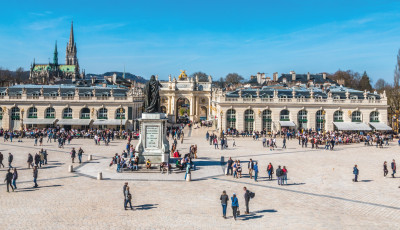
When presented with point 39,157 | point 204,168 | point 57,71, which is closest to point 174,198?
point 204,168

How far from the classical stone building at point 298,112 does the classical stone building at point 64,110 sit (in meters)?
A: 15.7

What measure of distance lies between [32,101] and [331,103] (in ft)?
155

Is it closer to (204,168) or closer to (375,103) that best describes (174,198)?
(204,168)

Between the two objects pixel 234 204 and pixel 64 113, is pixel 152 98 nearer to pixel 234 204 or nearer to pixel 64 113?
pixel 234 204

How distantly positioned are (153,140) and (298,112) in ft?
113

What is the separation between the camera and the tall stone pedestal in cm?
2495

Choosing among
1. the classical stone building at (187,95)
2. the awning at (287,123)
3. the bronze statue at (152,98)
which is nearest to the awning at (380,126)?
the awning at (287,123)

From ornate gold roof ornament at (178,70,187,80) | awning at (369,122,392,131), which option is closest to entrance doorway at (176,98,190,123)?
ornate gold roof ornament at (178,70,187,80)

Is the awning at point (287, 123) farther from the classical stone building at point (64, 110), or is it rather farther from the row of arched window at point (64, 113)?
the row of arched window at point (64, 113)

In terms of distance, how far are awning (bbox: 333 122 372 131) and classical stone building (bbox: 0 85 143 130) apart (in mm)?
31620

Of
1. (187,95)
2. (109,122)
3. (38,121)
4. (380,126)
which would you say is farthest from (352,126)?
(38,121)

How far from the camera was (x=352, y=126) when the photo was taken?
2069 inches

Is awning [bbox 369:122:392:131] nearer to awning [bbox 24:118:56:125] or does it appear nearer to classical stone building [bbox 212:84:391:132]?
classical stone building [bbox 212:84:391:132]

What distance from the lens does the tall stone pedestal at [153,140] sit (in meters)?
→ 25.0
